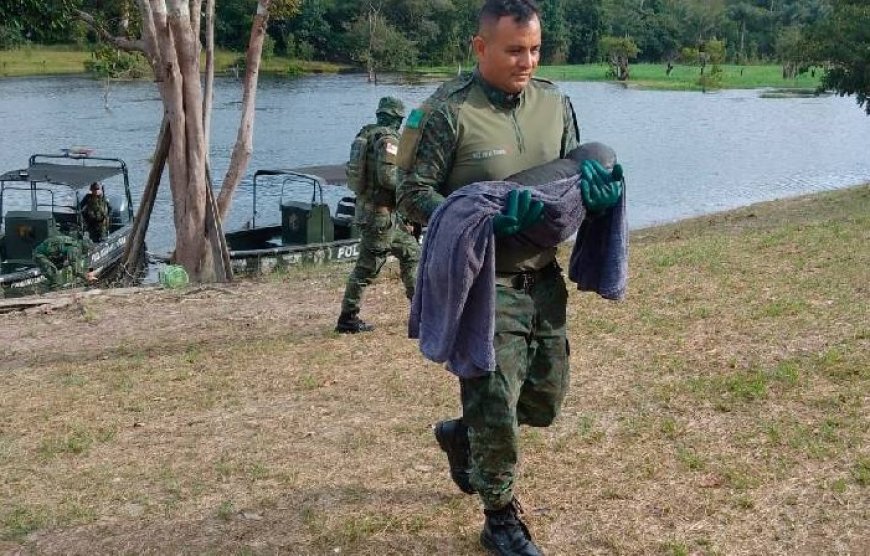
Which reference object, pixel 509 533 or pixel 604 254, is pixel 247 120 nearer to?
pixel 604 254

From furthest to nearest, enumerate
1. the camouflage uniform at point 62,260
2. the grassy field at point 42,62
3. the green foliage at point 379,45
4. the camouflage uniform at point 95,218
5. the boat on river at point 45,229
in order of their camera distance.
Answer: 1. the green foliage at point 379,45
2. the grassy field at point 42,62
3. the camouflage uniform at point 95,218
4. the camouflage uniform at point 62,260
5. the boat on river at point 45,229

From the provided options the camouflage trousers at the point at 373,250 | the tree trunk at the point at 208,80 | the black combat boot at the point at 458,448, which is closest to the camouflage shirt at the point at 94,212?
the tree trunk at the point at 208,80

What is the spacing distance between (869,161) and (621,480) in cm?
3319

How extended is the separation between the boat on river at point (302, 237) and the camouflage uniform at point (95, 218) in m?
2.06

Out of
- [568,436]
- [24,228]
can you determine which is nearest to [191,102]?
Result: [24,228]

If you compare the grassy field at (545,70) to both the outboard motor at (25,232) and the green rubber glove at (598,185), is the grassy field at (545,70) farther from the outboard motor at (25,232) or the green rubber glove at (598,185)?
the green rubber glove at (598,185)

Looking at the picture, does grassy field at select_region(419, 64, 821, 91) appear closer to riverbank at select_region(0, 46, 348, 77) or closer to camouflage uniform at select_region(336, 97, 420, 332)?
riverbank at select_region(0, 46, 348, 77)

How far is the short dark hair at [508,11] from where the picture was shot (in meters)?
3.50

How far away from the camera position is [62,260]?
14.7 metres

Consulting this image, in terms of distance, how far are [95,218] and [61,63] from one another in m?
48.3

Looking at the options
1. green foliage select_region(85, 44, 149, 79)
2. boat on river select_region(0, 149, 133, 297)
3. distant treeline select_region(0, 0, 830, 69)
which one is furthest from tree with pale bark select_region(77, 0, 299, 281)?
distant treeline select_region(0, 0, 830, 69)

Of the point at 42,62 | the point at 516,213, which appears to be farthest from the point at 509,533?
the point at 42,62

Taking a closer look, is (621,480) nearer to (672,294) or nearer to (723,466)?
(723,466)

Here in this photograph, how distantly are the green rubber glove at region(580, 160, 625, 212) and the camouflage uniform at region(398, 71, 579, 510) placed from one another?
192mm
